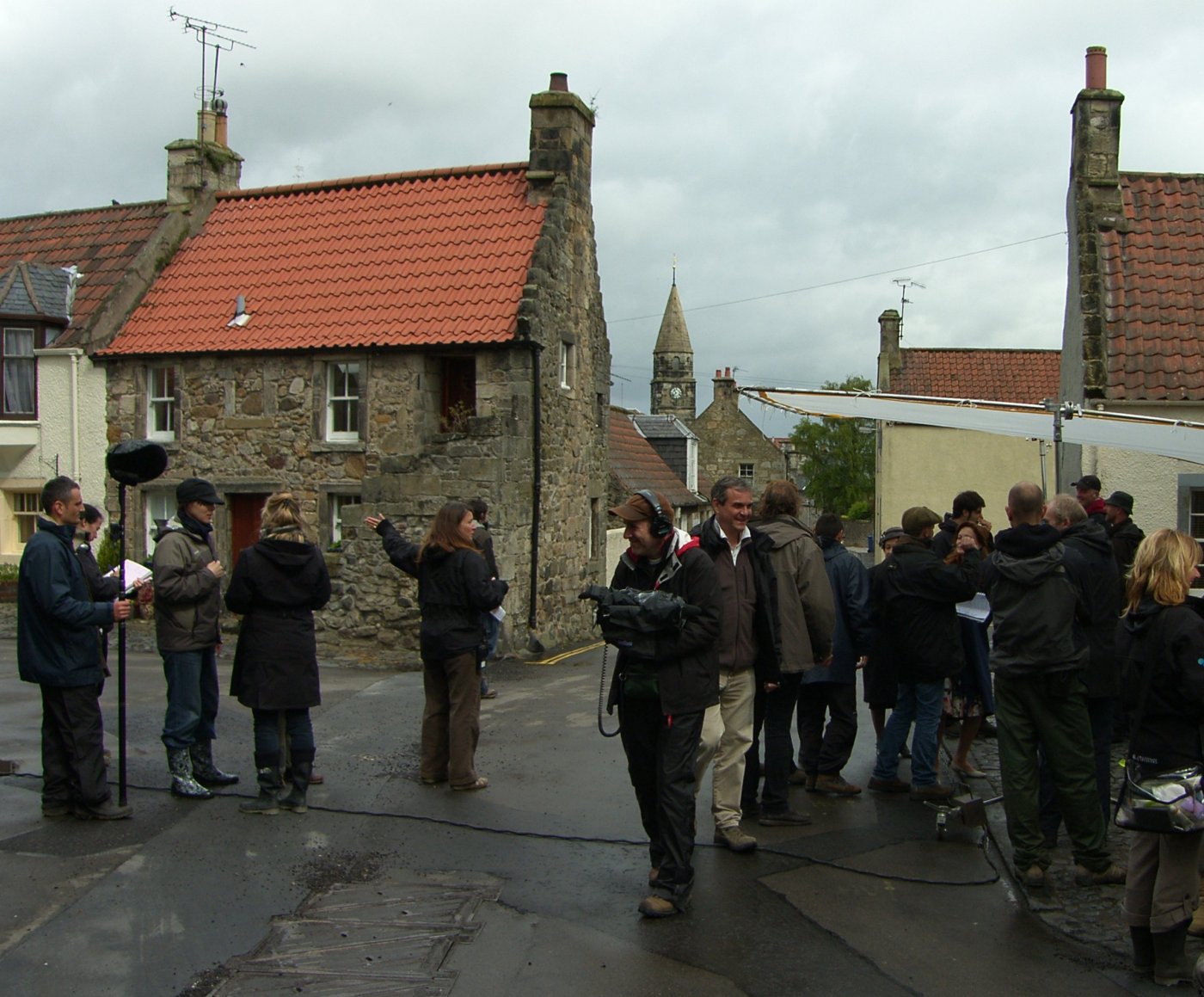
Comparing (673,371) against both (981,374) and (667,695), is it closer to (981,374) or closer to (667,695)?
(981,374)

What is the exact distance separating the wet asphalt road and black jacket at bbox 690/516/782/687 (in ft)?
3.49

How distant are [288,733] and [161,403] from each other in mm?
14271

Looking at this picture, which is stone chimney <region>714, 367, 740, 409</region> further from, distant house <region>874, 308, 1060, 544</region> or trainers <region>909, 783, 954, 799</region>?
trainers <region>909, 783, 954, 799</region>

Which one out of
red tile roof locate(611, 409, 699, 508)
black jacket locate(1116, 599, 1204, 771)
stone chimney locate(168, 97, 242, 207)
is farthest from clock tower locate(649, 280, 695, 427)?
black jacket locate(1116, 599, 1204, 771)

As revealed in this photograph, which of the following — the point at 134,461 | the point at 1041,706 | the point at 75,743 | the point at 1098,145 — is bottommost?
the point at 75,743

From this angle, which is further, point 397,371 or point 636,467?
point 636,467

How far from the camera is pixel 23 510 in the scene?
70.8 ft

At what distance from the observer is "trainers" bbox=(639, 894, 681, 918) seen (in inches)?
220

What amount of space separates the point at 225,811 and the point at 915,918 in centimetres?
424

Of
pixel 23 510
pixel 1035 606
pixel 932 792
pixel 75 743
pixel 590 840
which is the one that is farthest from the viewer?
pixel 23 510

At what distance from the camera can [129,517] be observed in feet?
67.1

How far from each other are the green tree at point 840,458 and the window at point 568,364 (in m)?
41.9

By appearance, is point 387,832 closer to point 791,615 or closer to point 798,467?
point 791,615

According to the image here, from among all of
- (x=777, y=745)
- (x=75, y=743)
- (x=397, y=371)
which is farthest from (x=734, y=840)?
(x=397, y=371)
